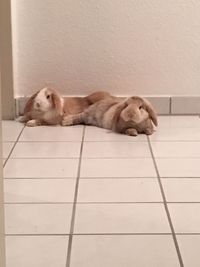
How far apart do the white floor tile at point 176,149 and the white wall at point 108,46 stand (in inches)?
22.5

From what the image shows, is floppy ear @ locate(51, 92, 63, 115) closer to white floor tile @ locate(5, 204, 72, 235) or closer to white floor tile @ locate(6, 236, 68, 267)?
white floor tile @ locate(5, 204, 72, 235)

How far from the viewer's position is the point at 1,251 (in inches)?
37.6

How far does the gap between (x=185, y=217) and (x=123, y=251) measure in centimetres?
25

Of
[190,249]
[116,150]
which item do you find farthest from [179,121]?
[190,249]

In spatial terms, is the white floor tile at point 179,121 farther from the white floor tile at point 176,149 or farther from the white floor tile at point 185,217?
the white floor tile at point 185,217

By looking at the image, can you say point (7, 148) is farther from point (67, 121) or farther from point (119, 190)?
point (119, 190)

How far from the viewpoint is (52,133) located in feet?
7.64

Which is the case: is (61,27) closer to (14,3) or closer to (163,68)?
(14,3)

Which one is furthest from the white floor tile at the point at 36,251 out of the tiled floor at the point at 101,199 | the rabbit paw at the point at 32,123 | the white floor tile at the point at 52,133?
the rabbit paw at the point at 32,123

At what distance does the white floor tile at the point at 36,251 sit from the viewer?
3.86ft

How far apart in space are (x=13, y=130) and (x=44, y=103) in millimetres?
180

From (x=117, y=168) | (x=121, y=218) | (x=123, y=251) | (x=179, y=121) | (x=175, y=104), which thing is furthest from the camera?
(x=175, y=104)

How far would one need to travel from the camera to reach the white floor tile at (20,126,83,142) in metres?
2.24

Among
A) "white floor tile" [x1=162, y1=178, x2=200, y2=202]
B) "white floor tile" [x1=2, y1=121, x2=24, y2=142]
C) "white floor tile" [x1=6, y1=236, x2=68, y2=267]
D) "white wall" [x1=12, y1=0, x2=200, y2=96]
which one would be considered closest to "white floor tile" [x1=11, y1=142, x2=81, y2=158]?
"white floor tile" [x1=2, y1=121, x2=24, y2=142]
